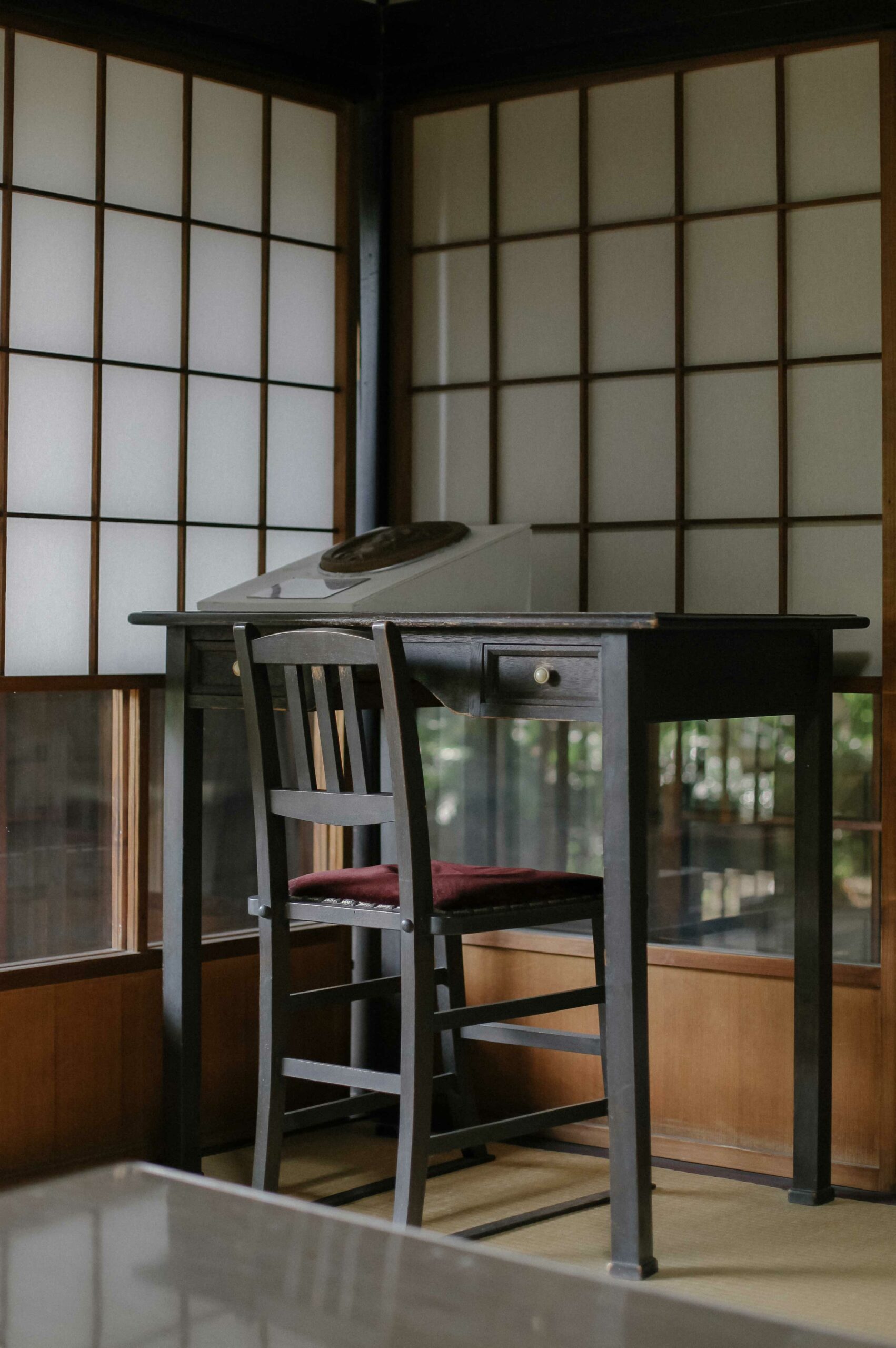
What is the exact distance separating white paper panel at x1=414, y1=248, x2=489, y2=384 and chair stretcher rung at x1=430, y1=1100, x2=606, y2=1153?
62.4 inches

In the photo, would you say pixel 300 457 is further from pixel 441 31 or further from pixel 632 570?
pixel 441 31

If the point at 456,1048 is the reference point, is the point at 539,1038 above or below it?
above

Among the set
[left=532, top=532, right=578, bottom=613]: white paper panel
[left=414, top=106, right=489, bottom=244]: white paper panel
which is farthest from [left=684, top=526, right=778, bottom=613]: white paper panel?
[left=414, top=106, right=489, bottom=244]: white paper panel

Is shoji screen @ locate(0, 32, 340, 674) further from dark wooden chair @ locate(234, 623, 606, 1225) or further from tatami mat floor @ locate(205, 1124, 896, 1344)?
tatami mat floor @ locate(205, 1124, 896, 1344)

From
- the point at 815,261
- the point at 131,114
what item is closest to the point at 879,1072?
the point at 815,261

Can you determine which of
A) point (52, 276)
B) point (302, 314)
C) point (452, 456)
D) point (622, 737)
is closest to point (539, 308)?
point (452, 456)

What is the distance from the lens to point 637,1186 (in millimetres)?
2273

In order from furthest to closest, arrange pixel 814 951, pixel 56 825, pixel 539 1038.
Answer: pixel 56 825 < pixel 814 951 < pixel 539 1038

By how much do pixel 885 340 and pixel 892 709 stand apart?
679 mm

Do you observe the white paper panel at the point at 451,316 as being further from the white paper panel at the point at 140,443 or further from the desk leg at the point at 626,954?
the desk leg at the point at 626,954

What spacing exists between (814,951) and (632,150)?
1.64 meters

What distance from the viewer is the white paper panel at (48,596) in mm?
2818

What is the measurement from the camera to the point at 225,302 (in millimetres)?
3156

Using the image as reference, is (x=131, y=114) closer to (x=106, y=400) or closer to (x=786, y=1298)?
(x=106, y=400)
